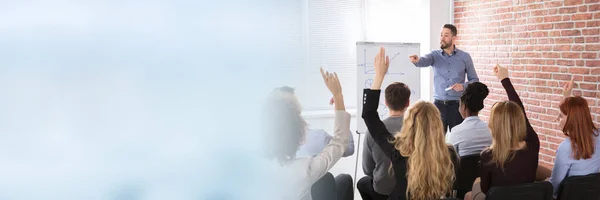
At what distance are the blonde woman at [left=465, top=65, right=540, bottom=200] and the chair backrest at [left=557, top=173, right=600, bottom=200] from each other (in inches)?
6.8

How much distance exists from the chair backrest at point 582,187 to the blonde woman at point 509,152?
17 centimetres

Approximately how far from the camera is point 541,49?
4.96m

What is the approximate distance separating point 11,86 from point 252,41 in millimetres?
732

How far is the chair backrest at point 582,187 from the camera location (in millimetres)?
2908

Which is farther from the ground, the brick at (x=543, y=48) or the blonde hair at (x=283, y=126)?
the brick at (x=543, y=48)

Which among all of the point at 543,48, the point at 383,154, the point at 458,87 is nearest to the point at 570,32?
the point at 543,48

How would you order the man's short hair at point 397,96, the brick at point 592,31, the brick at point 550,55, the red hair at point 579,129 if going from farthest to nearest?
the brick at point 550,55 < the brick at point 592,31 < the man's short hair at point 397,96 < the red hair at point 579,129

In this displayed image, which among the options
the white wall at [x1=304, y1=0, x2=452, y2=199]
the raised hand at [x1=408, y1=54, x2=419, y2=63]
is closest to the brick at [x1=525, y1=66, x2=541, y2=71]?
the raised hand at [x1=408, y1=54, x2=419, y2=63]

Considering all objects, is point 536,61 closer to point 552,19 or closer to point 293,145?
point 552,19

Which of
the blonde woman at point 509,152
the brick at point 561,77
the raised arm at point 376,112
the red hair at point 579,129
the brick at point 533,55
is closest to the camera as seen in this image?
the raised arm at point 376,112

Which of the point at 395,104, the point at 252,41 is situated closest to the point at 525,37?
the point at 395,104

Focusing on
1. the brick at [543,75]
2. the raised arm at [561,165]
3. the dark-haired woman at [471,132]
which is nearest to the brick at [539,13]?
the brick at [543,75]

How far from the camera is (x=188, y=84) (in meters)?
1.84

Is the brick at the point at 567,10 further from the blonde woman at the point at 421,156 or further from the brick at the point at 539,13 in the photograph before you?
the blonde woman at the point at 421,156
